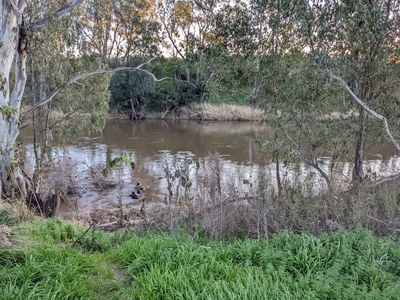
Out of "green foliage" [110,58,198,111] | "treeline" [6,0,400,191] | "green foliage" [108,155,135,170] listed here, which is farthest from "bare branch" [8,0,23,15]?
"green foliage" [110,58,198,111]

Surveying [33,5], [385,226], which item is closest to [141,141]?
[33,5]

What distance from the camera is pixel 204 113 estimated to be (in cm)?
3158

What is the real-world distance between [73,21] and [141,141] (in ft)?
32.8

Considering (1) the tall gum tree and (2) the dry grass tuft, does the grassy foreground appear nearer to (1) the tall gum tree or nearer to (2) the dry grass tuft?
(1) the tall gum tree

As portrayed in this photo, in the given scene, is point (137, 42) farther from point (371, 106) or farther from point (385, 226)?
point (385, 226)

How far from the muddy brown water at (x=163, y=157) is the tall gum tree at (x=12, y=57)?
5.32 ft

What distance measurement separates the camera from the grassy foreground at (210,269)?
367 cm

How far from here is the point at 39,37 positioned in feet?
35.2

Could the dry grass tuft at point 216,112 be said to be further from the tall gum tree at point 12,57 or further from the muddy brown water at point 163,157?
the tall gum tree at point 12,57

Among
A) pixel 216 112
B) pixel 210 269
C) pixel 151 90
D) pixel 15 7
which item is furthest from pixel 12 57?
pixel 216 112

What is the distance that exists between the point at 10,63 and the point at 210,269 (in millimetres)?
6050

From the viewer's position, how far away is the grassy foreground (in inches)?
144

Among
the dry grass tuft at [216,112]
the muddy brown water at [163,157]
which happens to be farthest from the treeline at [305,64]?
the dry grass tuft at [216,112]

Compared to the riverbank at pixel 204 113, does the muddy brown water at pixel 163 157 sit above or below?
below
